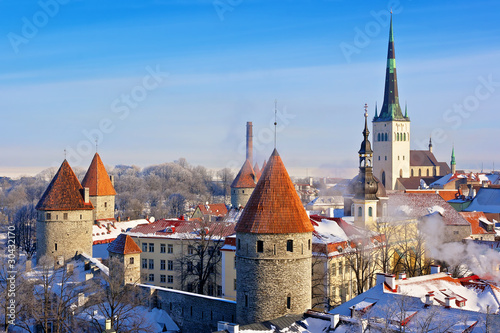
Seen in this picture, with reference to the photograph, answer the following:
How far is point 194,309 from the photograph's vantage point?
29484mm

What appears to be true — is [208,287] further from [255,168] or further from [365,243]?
[255,168]

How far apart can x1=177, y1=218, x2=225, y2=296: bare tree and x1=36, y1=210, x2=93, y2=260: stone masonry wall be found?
23.6 feet

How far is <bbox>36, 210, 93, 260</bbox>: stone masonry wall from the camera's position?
4203 cm

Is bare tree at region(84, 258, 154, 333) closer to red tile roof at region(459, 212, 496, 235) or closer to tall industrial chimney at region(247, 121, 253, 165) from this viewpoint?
red tile roof at region(459, 212, 496, 235)

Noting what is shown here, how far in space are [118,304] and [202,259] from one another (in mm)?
10425

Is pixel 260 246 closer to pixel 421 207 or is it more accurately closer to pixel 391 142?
pixel 421 207

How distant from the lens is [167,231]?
45.8 meters

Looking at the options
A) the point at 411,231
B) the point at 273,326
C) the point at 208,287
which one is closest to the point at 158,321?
the point at 273,326

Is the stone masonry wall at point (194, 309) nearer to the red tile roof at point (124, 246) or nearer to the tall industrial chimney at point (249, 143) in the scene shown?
the red tile roof at point (124, 246)

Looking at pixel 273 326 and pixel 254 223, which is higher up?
pixel 254 223

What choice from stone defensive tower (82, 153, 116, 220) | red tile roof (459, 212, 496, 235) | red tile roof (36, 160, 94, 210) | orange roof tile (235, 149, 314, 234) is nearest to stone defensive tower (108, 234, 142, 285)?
red tile roof (36, 160, 94, 210)

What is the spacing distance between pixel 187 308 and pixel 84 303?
574 cm

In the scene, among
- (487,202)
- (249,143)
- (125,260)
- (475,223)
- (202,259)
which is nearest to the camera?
(125,260)

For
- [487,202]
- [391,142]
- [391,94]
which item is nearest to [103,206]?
[487,202]
